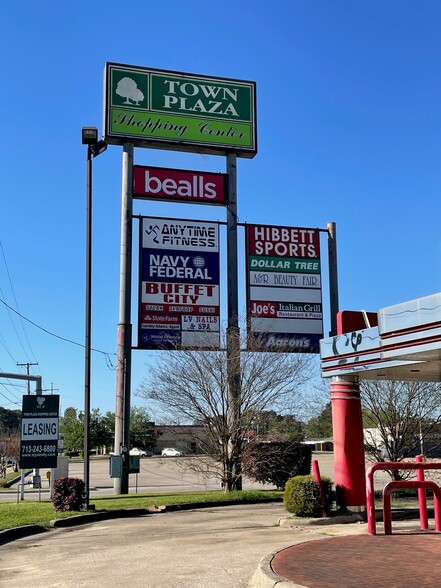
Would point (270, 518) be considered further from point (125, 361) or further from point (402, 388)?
point (125, 361)

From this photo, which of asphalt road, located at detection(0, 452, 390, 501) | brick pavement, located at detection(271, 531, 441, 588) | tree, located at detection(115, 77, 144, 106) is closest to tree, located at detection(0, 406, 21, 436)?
asphalt road, located at detection(0, 452, 390, 501)

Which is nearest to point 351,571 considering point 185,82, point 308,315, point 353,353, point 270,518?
point 353,353

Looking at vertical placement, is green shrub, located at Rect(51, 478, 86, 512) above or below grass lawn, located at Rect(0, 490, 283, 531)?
above

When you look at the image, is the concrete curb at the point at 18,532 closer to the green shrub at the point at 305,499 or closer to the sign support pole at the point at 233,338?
the green shrub at the point at 305,499

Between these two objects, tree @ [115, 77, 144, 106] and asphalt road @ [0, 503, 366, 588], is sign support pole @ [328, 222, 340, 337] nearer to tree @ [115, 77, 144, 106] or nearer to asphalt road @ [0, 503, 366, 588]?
tree @ [115, 77, 144, 106]

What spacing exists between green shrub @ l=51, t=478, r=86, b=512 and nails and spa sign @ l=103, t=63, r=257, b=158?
15171 millimetres

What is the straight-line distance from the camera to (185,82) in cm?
3034

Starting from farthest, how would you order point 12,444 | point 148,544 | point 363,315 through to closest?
1. point 12,444
2. point 363,315
3. point 148,544

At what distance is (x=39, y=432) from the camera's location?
21031mm

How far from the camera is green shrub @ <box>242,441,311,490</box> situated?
79.1ft

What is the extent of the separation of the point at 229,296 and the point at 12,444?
165 ft

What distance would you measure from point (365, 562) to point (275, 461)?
15.2 meters

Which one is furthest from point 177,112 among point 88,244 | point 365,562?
point 365,562

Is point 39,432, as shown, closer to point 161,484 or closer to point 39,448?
point 39,448
